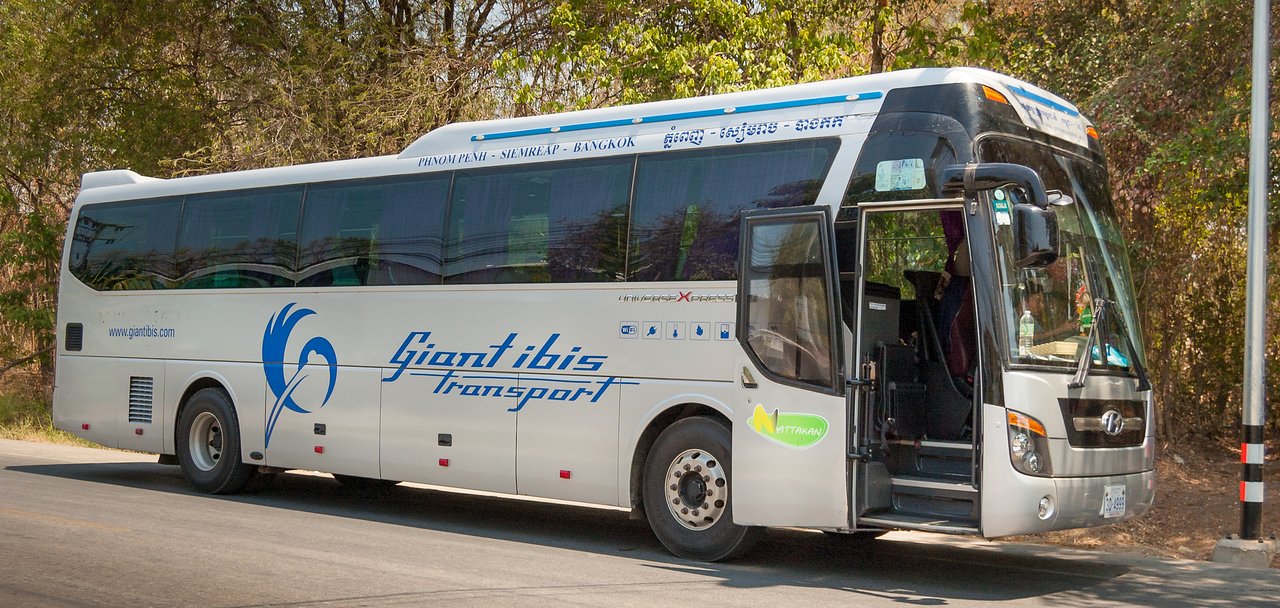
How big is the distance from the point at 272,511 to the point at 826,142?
22.1 ft

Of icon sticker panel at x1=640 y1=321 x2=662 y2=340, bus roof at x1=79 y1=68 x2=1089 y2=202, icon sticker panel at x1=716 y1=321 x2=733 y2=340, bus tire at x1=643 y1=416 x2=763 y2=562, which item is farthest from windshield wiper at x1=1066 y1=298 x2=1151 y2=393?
icon sticker panel at x1=640 y1=321 x2=662 y2=340

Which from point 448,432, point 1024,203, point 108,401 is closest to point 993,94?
point 1024,203

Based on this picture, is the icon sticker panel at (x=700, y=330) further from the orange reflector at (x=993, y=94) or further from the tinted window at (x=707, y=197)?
the orange reflector at (x=993, y=94)

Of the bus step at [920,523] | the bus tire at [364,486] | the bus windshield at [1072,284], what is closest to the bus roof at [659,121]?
the bus windshield at [1072,284]

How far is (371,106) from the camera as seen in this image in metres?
20.9

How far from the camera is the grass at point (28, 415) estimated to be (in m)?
21.1

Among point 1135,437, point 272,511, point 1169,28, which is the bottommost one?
point 272,511

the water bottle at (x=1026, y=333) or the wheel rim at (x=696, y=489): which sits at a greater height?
the water bottle at (x=1026, y=333)

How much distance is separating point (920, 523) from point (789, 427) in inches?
45.5

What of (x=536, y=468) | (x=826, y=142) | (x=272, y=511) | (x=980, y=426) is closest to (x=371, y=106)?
(x=272, y=511)

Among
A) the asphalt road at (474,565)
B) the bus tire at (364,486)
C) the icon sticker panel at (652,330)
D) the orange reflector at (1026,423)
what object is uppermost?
the icon sticker panel at (652,330)

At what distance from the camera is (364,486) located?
15344mm

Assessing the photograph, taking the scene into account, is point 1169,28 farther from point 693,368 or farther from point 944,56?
point 693,368

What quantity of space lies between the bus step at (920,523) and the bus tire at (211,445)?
7.61m
